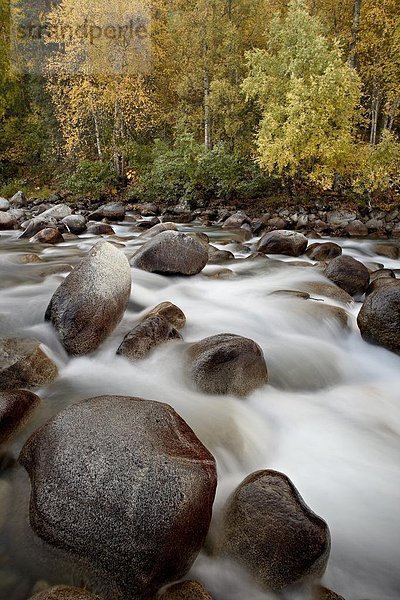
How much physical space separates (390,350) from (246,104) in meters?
17.2

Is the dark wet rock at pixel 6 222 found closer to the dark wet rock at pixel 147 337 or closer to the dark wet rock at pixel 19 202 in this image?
the dark wet rock at pixel 19 202

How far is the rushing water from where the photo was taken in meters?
2.11

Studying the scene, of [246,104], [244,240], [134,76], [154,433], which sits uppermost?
[134,76]

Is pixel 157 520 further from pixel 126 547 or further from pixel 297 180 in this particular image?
pixel 297 180

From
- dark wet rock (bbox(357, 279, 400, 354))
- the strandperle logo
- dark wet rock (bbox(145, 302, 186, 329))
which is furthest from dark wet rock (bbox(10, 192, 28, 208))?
dark wet rock (bbox(357, 279, 400, 354))

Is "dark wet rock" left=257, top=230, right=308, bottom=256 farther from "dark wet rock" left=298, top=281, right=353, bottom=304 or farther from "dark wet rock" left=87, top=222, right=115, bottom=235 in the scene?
"dark wet rock" left=87, top=222, right=115, bottom=235

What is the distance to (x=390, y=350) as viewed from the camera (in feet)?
14.8

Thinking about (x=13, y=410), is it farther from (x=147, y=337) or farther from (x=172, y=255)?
(x=172, y=255)

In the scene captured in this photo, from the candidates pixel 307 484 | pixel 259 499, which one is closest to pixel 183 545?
pixel 259 499

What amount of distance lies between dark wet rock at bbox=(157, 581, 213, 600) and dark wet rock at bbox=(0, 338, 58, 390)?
201cm

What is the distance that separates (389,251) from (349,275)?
4202 millimetres

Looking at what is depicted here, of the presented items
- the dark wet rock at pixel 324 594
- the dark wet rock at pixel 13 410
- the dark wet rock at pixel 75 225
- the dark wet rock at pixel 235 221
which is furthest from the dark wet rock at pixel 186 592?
the dark wet rock at pixel 235 221

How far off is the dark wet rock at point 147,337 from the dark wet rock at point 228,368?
Result: 61cm

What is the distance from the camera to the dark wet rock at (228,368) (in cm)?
343
